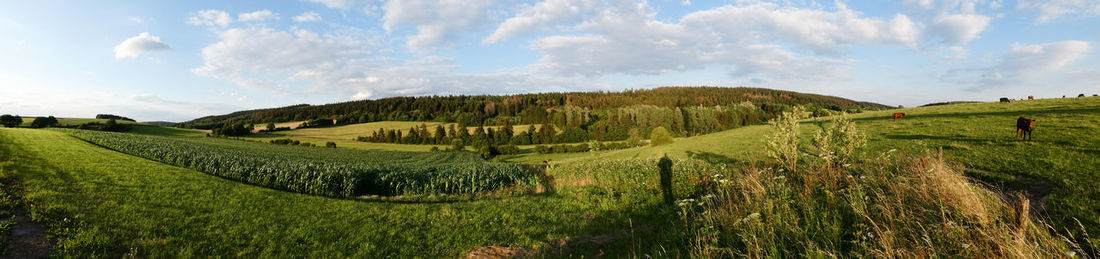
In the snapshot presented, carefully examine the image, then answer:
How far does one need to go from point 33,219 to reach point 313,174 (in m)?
9.59

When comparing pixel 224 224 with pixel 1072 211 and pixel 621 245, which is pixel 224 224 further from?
pixel 1072 211

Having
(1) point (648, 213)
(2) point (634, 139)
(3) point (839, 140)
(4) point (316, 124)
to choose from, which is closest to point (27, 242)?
(1) point (648, 213)

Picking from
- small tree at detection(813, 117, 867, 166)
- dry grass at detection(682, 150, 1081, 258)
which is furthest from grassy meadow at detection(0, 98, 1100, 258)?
small tree at detection(813, 117, 867, 166)

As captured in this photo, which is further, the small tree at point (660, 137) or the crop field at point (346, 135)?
the crop field at point (346, 135)

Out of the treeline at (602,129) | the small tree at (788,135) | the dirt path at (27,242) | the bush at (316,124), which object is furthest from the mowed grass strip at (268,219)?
the bush at (316,124)

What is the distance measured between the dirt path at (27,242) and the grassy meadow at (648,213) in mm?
211

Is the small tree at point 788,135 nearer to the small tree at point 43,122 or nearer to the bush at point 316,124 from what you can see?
the small tree at point 43,122

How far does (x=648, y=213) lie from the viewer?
10148 millimetres

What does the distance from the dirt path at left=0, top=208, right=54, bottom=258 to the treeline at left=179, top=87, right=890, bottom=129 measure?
117380mm

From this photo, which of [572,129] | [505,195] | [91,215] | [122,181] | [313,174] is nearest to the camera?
[91,215]

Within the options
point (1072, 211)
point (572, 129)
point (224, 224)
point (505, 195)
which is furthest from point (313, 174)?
point (572, 129)

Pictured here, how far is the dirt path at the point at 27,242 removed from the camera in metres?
6.20

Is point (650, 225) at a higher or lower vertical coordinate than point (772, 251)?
lower

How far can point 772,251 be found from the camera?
16.4 ft
